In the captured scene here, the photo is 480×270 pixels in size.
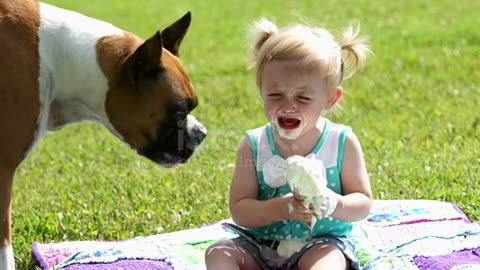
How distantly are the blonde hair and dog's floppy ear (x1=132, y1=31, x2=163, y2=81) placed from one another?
0.47 m

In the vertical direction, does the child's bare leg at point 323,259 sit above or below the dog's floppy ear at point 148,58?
below

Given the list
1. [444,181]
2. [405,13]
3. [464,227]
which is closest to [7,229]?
[464,227]

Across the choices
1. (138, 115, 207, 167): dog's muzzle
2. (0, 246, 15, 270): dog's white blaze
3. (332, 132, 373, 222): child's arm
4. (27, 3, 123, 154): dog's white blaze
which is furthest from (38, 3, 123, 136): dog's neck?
(332, 132, 373, 222): child's arm

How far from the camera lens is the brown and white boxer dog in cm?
443

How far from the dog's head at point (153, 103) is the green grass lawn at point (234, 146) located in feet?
1.50

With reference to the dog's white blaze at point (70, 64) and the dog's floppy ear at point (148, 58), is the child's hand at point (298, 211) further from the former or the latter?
the dog's white blaze at point (70, 64)

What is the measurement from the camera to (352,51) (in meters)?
4.54

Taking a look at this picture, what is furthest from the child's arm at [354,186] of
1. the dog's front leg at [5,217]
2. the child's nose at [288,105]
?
the dog's front leg at [5,217]

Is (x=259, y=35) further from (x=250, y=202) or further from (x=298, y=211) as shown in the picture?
(x=298, y=211)

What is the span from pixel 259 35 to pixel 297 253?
3.54 feet

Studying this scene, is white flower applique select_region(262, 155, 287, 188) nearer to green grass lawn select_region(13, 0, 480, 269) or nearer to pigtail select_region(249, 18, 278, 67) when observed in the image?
pigtail select_region(249, 18, 278, 67)

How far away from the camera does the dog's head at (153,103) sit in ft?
15.2

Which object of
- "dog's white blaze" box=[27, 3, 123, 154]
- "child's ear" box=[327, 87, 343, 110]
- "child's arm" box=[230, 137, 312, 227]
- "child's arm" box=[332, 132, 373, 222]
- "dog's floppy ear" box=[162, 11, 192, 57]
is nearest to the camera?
"child's arm" box=[230, 137, 312, 227]

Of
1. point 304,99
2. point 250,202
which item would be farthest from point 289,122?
point 250,202
